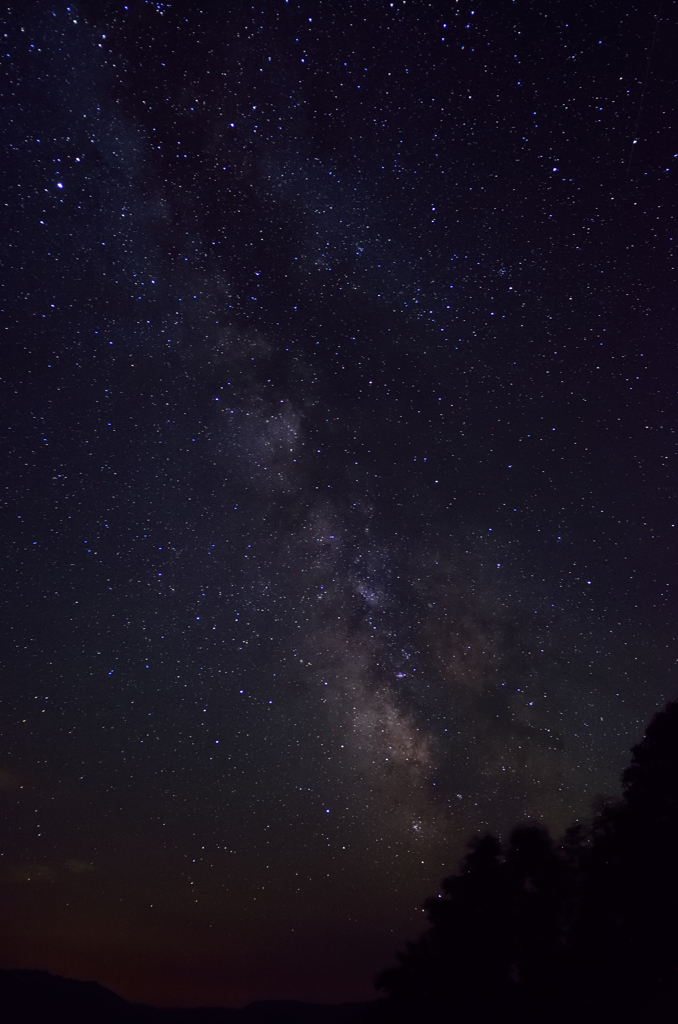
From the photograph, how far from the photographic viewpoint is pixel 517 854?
12.5 m

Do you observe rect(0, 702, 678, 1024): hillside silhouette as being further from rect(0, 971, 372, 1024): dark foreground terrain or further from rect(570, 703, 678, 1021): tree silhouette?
rect(0, 971, 372, 1024): dark foreground terrain

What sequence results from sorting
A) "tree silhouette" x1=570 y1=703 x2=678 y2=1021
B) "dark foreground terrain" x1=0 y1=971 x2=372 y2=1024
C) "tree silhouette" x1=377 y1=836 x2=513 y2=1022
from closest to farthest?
1. "tree silhouette" x1=570 y1=703 x2=678 y2=1021
2. "tree silhouette" x1=377 y1=836 x2=513 y2=1022
3. "dark foreground terrain" x1=0 y1=971 x2=372 y2=1024

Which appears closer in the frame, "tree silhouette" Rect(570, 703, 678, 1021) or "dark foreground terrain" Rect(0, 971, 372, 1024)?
"tree silhouette" Rect(570, 703, 678, 1021)

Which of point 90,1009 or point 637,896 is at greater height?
Result: point 637,896

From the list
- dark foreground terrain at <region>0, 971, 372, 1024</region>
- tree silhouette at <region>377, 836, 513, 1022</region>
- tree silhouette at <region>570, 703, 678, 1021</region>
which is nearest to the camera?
tree silhouette at <region>570, 703, 678, 1021</region>

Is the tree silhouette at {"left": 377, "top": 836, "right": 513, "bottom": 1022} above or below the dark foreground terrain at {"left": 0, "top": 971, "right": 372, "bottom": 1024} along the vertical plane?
above

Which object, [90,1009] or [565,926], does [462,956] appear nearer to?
[565,926]

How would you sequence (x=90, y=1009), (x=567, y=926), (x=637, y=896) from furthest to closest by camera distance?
(x=90, y=1009) < (x=567, y=926) < (x=637, y=896)

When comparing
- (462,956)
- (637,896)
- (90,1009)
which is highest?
(637,896)

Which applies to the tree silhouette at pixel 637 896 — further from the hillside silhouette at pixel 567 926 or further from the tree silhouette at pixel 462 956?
the tree silhouette at pixel 462 956

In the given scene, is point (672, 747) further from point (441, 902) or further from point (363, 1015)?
point (363, 1015)

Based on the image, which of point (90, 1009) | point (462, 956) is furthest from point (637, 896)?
→ point (90, 1009)

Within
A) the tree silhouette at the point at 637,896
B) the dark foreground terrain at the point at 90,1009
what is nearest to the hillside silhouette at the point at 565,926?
the tree silhouette at the point at 637,896

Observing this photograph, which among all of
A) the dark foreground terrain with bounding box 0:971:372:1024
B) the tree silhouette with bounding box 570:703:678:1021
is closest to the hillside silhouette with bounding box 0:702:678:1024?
the tree silhouette with bounding box 570:703:678:1021
